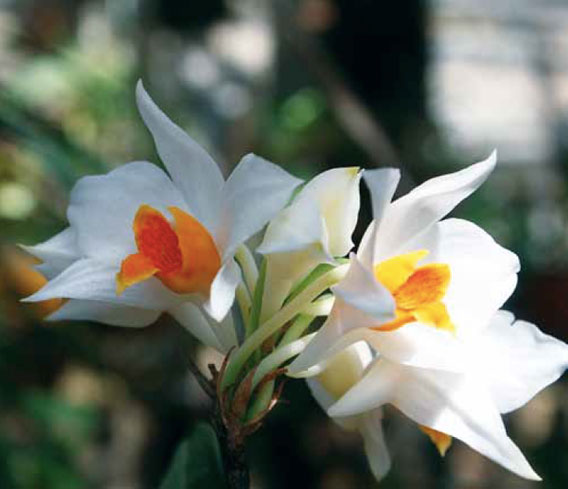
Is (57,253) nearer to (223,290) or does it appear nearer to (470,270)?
(223,290)

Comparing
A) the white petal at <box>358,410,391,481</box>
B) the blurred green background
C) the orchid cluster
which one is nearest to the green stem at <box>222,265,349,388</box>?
the orchid cluster

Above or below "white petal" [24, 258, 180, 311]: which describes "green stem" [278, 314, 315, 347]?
below

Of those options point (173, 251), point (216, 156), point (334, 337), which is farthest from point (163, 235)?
point (216, 156)

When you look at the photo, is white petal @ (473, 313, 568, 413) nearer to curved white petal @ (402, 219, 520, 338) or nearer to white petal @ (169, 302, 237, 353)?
curved white petal @ (402, 219, 520, 338)

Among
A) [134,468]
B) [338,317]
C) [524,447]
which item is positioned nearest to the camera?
[338,317]

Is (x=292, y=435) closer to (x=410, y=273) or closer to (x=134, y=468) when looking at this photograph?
(x=134, y=468)

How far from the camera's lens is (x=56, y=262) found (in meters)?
0.65

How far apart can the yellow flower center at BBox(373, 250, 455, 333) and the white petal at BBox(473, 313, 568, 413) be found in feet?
0.11

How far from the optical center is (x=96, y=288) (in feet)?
2.00

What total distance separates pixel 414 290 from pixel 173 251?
0.14 metres

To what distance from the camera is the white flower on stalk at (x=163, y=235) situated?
0.58m

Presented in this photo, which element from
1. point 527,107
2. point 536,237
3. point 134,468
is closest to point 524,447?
point 536,237

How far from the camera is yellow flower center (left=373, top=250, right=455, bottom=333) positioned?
0.57 meters

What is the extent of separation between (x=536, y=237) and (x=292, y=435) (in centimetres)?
73
